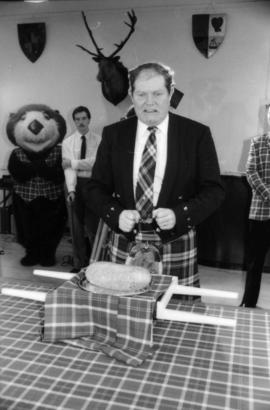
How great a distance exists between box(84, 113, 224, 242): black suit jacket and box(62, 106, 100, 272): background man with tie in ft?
7.68

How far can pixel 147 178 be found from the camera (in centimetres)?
215

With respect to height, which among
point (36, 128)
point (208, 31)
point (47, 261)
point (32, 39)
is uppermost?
point (208, 31)

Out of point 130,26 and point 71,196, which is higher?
point 130,26

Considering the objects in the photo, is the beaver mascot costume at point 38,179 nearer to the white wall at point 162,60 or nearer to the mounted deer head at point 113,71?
the white wall at point 162,60

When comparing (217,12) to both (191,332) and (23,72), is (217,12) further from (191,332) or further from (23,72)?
(191,332)

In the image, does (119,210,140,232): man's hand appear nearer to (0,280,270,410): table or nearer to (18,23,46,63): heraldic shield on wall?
(0,280,270,410): table

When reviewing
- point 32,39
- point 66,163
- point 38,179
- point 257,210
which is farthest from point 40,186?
point 257,210

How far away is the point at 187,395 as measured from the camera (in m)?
1.06

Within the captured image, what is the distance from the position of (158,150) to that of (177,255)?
483 millimetres

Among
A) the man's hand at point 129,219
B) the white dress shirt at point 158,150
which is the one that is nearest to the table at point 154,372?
the man's hand at point 129,219

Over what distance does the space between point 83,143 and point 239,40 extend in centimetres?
176

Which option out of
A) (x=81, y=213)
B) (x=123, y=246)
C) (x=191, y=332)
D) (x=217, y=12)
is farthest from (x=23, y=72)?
(x=191, y=332)

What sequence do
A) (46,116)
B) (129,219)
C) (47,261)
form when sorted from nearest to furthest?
1. (129,219)
2. (46,116)
3. (47,261)

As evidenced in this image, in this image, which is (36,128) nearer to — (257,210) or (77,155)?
(77,155)
